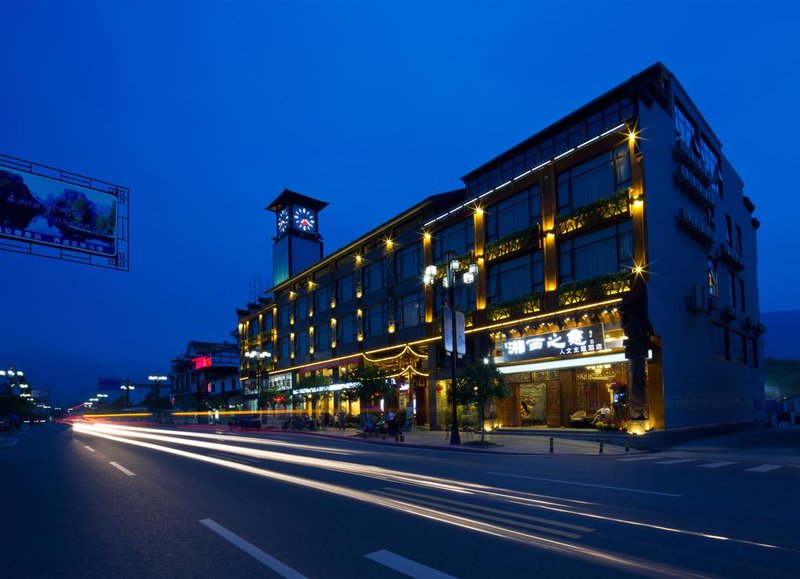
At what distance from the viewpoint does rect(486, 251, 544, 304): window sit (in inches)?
1323

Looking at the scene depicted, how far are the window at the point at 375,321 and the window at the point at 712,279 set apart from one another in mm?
23722

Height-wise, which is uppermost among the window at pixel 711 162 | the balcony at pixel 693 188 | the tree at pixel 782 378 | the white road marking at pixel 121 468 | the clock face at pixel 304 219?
the clock face at pixel 304 219

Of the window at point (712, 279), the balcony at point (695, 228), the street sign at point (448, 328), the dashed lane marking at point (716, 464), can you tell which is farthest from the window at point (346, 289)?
the dashed lane marking at point (716, 464)

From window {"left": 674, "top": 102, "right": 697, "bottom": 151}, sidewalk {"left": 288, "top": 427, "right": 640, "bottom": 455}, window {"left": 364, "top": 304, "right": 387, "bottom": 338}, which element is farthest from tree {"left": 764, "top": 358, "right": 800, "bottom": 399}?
sidewalk {"left": 288, "top": 427, "right": 640, "bottom": 455}

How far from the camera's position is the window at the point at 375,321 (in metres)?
48.6

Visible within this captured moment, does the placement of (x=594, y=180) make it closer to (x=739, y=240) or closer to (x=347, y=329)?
(x=739, y=240)

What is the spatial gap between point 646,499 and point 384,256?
39.1m

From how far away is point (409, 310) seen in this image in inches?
1778

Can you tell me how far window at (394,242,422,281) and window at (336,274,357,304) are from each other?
7.33 metres

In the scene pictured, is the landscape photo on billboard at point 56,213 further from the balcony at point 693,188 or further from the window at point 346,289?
the window at point 346,289

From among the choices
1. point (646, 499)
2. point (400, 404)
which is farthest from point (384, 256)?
point (646, 499)

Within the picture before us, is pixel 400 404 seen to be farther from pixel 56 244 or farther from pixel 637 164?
pixel 56 244

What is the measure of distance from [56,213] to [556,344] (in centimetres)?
2362

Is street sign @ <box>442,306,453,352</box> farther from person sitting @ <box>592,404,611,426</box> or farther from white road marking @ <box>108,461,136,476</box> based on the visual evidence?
white road marking @ <box>108,461,136,476</box>
